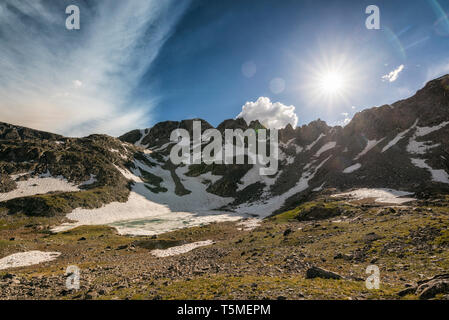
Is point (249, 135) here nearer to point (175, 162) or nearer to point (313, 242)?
point (175, 162)

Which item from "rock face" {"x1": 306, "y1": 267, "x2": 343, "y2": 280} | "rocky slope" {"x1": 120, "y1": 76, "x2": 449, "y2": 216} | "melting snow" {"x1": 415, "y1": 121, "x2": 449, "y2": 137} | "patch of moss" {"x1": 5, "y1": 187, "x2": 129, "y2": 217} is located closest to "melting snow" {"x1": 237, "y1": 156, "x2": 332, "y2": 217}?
"rocky slope" {"x1": 120, "y1": 76, "x2": 449, "y2": 216}

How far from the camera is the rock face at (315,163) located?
66938 millimetres

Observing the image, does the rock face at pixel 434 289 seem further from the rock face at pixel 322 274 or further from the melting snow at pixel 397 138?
the melting snow at pixel 397 138

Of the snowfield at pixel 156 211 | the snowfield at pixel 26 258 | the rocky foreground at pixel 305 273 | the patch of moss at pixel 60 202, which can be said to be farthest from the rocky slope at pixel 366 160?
the snowfield at pixel 26 258

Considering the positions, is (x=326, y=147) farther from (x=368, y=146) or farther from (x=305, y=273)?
(x=305, y=273)

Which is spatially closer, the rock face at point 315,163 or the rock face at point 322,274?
the rock face at point 322,274

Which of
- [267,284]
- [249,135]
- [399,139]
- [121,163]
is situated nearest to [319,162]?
[399,139]

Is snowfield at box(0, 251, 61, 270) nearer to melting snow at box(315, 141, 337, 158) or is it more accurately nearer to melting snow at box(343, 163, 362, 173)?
melting snow at box(343, 163, 362, 173)

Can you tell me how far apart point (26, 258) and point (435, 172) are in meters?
102

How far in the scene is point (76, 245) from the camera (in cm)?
4066

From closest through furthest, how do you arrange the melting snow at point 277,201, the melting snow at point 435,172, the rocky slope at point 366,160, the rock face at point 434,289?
the rock face at point 434,289 → the melting snow at point 435,172 → the rocky slope at point 366,160 → the melting snow at point 277,201

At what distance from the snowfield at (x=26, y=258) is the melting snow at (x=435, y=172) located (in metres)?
94.1

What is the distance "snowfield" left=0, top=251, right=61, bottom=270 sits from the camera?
94.1 ft
